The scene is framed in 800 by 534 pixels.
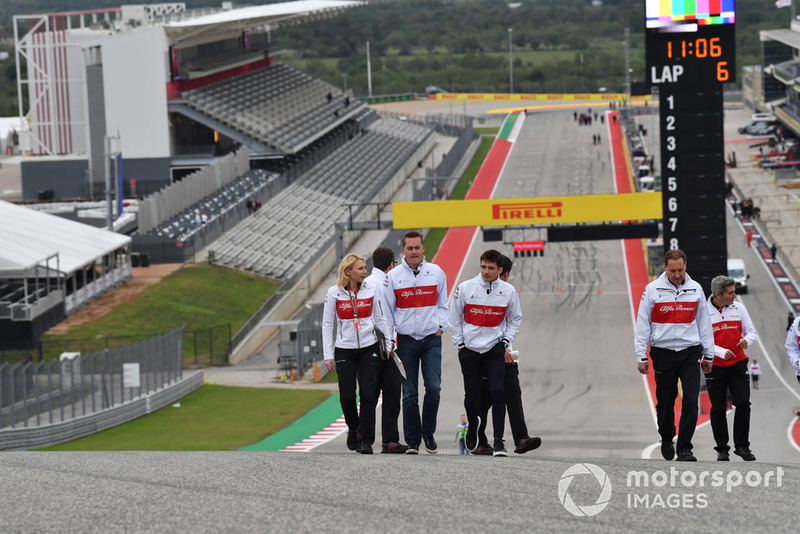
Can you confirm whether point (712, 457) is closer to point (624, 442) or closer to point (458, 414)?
point (624, 442)

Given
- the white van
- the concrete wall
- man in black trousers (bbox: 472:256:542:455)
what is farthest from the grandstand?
man in black trousers (bbox: 472:256:542:455)

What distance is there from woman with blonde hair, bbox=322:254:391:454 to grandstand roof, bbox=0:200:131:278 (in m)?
23.8

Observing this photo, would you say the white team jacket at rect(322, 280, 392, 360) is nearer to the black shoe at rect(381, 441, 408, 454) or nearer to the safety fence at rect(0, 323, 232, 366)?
the black shoe at rect(381, 441, 408, 454)

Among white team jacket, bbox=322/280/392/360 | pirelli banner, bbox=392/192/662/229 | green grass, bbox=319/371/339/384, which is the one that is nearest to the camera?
white team jacket, bbox=322/280/392/360

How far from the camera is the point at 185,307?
150ft

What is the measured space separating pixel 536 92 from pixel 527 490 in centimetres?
14210

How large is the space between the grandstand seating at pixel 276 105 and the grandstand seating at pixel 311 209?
90.4 inches

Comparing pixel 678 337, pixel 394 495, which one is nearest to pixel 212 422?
pixel 678 337

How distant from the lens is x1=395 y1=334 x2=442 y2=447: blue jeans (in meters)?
13.9

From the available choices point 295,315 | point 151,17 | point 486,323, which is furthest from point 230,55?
point 486,323

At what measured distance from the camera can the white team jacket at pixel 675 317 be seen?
1337 centimetres

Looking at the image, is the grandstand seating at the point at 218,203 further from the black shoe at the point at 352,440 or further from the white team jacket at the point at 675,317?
the white team jacket at the point at 675,317

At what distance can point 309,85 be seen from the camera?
91.7m

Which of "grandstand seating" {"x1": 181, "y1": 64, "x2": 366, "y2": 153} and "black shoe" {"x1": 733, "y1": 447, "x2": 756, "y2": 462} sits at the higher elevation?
"grandstand seating" {"x1": 181, "y1": 64, "x2": 366, "y2": 153}
